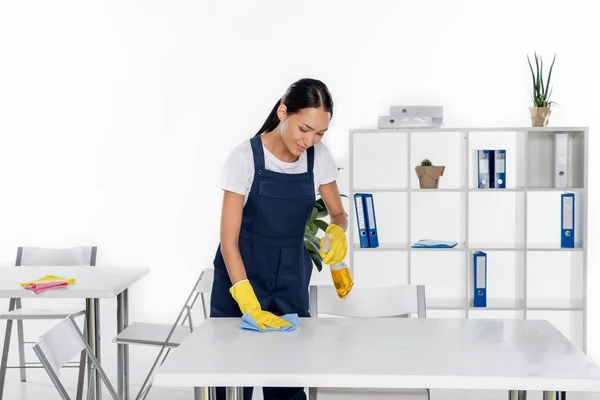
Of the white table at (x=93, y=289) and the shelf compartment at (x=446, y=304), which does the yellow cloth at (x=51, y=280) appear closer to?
the white table at (x=93, y=289)

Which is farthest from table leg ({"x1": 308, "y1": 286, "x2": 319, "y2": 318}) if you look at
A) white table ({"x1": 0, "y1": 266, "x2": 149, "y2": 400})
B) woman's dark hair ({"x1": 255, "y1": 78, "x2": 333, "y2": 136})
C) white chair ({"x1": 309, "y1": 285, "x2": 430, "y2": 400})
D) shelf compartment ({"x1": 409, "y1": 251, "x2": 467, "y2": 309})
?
shelf compartment ({"x1": 409, "y1": 251, "x2": 467, "y2": 309})

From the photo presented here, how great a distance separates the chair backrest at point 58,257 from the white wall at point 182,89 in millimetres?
747

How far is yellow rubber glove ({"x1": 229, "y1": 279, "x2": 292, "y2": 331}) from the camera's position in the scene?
2240 millimetres

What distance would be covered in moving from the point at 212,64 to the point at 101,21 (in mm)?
821

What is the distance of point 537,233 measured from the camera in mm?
4723

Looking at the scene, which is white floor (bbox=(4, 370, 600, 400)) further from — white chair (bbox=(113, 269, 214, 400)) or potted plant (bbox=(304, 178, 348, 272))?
potted plant (bbox=(304, 178, 348, 272))

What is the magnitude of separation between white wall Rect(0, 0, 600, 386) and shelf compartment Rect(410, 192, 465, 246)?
53cm

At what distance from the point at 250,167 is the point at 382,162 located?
93.6 inches

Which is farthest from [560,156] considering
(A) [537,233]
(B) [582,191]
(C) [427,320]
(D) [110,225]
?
(D) [110,225]

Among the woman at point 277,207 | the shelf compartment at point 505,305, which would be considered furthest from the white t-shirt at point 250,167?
the shelf compartment at point 505,305

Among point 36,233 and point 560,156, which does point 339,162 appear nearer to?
point 560,156

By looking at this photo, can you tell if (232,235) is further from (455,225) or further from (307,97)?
(455,225)

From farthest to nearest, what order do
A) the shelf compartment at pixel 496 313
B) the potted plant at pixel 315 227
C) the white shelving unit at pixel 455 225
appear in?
1. the white shelving unit at pixel 455 225
2. the shelf compartment at pixel 496 313
3. the potted plant at pixel 315 227

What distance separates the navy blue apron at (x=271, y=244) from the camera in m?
2.54
